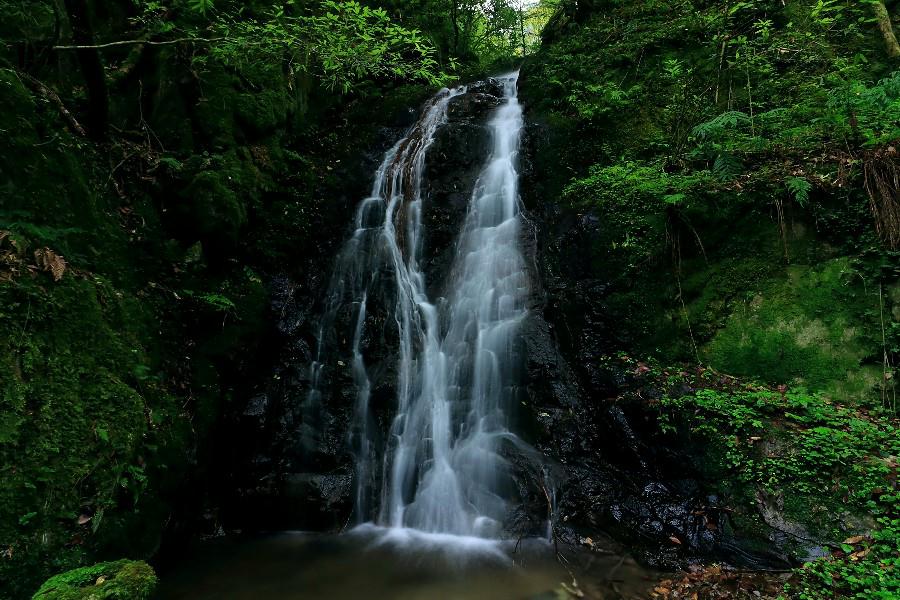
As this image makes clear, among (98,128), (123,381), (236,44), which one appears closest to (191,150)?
(98,128)

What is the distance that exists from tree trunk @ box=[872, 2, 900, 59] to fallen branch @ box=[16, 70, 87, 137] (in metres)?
11.2

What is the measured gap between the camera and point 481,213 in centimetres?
826

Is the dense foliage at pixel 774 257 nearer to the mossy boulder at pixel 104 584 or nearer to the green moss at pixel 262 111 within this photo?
the mossy boulder at pixel 104 584

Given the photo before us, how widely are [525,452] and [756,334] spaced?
3.19 metres

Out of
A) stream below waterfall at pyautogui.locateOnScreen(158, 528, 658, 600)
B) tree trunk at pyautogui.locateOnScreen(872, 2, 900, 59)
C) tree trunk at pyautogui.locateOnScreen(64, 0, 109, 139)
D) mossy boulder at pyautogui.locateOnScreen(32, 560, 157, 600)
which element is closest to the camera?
mossy boulder at pyautogui.locateOnScreen(32, 560, 157, 600)

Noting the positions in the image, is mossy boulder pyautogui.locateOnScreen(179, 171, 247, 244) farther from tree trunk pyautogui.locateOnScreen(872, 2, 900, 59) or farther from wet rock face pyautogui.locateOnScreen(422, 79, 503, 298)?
tree trunk pyautogui.locateOnScreen(872, 2, 900, 59)

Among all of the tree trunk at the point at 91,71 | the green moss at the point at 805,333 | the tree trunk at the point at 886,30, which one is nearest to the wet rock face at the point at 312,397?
the tree trunk at the point at 91,71

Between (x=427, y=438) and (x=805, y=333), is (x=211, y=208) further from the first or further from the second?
(x=805, y=333)

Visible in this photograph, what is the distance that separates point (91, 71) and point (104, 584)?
5.95m

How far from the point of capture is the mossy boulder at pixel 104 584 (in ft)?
8.39

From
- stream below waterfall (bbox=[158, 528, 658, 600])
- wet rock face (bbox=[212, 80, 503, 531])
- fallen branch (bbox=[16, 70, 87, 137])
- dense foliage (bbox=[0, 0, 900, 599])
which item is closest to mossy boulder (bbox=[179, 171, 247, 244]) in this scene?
dense foliage (bbox=[0, 0, 900, 599])

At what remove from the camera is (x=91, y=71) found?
17.9ft

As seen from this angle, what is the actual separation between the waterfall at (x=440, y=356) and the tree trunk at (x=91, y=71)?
3857 millimetres

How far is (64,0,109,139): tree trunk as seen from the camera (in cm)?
537
